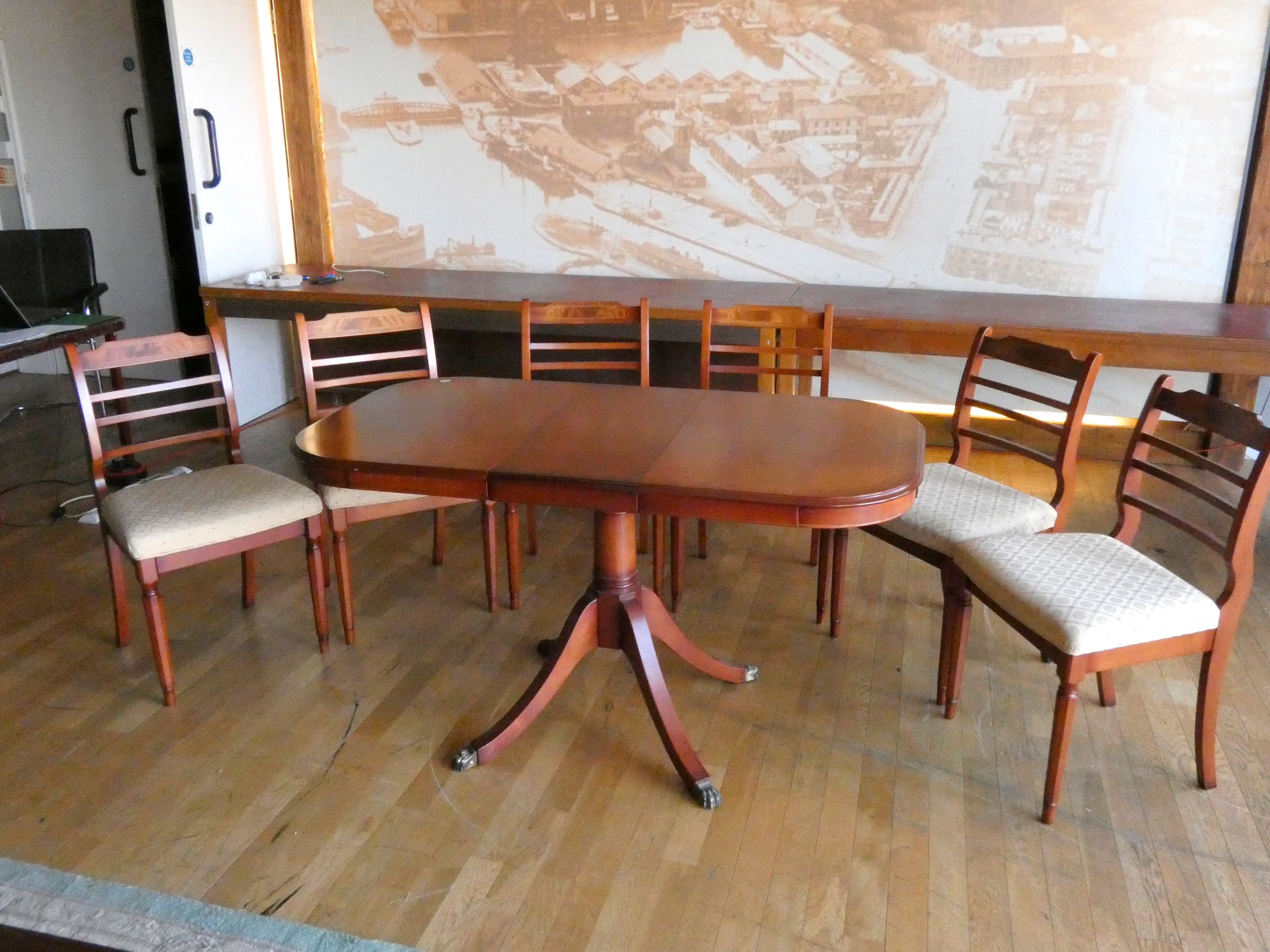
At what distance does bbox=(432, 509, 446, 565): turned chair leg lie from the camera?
308 centimetres

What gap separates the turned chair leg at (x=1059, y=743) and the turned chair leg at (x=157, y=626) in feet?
6.33

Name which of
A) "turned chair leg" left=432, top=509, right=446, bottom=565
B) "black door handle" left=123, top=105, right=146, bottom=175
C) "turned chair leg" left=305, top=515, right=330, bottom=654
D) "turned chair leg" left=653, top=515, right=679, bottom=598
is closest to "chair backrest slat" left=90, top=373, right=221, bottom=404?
"turned chair leg" left=305, top=515, right=330, bottom=654

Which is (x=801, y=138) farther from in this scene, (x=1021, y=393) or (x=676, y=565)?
(x=676, y=565)

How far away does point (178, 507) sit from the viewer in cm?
237

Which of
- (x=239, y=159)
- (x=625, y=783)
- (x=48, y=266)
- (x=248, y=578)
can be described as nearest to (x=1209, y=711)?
(x=625, y=783)

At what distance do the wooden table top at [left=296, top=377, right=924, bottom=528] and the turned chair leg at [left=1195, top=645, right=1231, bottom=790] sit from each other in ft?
2.33

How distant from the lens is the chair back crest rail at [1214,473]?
1892 millimetres

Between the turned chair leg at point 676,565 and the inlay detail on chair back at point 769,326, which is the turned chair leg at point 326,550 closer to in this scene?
the turned chair leg at point 676,565

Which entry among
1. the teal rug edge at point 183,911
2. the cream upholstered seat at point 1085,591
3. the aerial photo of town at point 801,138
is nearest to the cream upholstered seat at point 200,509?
the teal rug edge at point 183,911

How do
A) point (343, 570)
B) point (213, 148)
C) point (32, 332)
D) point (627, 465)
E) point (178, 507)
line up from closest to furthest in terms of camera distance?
point (627, 465) → point (178, 507) → point (343, 570) → point (32, 332) → point (213, 148)

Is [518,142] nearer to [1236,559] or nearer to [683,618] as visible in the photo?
[683,618]

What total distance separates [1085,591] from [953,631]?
376 millimetres

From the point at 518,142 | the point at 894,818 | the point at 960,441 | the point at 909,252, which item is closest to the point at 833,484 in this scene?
the point at 894,818

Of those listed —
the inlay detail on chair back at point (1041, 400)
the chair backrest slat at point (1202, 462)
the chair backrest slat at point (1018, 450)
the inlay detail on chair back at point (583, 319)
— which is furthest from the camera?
the inlay detail on chair back at point (583, 319)
